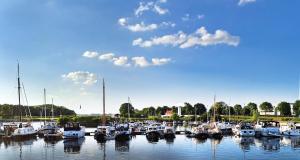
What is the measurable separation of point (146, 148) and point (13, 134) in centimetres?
4774

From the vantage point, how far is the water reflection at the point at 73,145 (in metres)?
99.2

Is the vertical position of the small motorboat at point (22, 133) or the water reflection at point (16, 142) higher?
the small motorboat at point (22, 133)

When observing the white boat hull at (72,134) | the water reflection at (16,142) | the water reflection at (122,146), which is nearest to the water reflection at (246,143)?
the water reflection at (122,146)

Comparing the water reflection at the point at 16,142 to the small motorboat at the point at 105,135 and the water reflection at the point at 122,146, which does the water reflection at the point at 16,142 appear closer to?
the small motorboat at the point at 105,135

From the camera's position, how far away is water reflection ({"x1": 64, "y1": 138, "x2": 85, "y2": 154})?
99188mm

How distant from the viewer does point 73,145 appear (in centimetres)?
11256

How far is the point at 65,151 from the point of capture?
99250 mm

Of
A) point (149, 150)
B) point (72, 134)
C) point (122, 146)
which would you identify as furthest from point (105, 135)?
point (149, 150)

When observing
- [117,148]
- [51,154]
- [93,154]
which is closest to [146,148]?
[117,148]

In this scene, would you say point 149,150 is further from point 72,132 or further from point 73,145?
point 72,132

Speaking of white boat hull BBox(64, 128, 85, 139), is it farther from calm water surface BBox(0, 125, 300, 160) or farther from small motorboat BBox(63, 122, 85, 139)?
calm water surface BBox(0, 125, 300, 160)

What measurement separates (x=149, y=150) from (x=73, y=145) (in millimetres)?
24927

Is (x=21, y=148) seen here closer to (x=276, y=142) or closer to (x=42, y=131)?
(x=42, y=131)

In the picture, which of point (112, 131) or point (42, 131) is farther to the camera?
point (42, 131)
